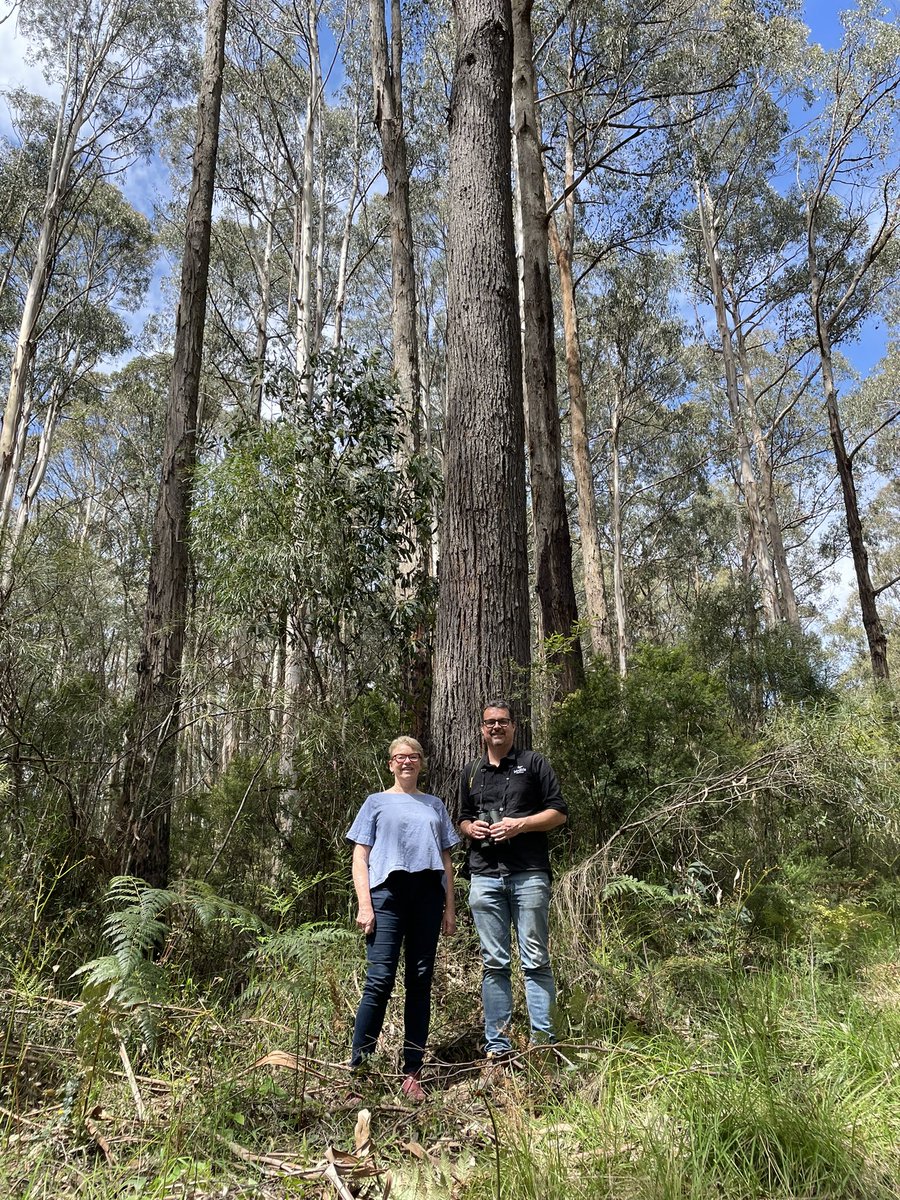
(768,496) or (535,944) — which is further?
(768,496)

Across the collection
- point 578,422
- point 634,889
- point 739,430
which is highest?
point 739,430

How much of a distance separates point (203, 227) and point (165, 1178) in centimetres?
690

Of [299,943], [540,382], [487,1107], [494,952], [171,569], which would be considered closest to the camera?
[487,1107]

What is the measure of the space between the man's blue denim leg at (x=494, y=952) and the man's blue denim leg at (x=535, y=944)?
59 mm

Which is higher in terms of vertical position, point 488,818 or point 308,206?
point 308,206

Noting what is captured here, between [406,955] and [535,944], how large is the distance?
486 millimetres

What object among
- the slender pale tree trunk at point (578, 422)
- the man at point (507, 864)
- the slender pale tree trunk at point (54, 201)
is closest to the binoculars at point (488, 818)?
the man at point (507, 864)

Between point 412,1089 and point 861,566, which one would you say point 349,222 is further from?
point 412,1089

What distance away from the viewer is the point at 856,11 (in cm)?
1611

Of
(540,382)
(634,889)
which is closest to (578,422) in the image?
(540,382)

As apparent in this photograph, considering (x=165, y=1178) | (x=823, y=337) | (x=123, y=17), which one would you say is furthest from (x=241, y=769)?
(x=123, y=17)

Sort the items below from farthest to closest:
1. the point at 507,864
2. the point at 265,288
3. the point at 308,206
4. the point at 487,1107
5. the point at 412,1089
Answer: the point at 265,288 → the point at 308,206 → the point at 507,864 → the point at 412,1089 → the point at 487,1107

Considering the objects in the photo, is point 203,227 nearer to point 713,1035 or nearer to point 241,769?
point 241,769

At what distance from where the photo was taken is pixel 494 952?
3.17 metres
